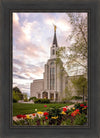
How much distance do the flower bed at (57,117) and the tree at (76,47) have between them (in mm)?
366

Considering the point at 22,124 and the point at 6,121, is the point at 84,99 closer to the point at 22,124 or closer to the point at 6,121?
the point at 22,124

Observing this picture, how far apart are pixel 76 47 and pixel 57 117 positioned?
631mm

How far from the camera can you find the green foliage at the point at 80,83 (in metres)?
1.18

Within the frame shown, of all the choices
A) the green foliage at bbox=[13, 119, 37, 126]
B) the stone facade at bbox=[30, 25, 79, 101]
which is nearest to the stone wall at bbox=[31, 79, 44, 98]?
the stone facade at bbox=[30, 25, 79, 101]

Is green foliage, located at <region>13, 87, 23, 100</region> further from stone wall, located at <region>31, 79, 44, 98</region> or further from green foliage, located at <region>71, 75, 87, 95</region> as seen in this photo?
green foliage, located at <region>71, 75, 87, 95</region>

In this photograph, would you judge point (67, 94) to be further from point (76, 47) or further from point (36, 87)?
point (76, 47)

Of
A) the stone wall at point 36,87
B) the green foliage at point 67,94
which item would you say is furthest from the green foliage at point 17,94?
the green foliage at point 67,94

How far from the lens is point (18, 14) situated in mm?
1180

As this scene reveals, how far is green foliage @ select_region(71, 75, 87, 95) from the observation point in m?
1.18

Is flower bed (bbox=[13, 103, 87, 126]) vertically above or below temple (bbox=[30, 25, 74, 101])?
below

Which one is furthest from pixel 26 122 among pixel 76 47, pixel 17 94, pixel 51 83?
pixel 76 47

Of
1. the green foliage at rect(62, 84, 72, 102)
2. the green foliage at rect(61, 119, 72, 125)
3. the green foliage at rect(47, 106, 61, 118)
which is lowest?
the green foliage at rect(61, 119, 72, 125)

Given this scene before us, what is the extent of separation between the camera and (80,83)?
47.2 inches

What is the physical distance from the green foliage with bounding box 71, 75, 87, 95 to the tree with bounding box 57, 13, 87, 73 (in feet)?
0.30
